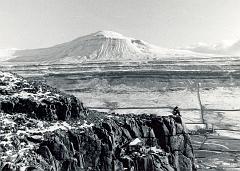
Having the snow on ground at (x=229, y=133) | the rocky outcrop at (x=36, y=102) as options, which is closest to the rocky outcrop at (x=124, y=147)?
the rocky outcrop at (x=36, y=102)

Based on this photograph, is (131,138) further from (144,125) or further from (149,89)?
(149,89)

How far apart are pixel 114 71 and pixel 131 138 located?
145m

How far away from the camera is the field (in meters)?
119

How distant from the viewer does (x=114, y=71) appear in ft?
607

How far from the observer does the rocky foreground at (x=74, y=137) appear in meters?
31.5

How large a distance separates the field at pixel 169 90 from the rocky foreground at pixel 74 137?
49.3 m

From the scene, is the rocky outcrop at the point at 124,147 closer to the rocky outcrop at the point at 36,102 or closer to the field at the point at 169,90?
the rocky outcrop at the point at 36,102

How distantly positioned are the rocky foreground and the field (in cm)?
4932

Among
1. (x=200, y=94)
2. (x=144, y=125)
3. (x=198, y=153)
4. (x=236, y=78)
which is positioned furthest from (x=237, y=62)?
(x=144, y=125)

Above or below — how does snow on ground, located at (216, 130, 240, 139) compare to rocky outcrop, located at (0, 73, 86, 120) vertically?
below

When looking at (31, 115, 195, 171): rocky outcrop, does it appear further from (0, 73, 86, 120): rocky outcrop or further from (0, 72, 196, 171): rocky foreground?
(0, 73, 86, 120): rocky outcrop

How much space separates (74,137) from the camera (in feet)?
115

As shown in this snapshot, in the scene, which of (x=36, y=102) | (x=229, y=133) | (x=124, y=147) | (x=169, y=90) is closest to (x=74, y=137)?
(x=36, y=102)

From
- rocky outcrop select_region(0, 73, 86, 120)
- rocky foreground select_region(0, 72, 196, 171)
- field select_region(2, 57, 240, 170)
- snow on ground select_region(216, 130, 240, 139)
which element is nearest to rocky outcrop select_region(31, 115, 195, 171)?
rocky foreground select_region(0, 72, 196, 171)
